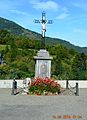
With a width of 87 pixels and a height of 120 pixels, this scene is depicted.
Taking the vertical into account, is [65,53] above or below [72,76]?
above

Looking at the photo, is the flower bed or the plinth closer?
the flower bed

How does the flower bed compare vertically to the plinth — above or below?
below

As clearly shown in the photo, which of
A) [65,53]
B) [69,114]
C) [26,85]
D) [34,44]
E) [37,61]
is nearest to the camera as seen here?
[69,114]

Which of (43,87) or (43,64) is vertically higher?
(43,64)

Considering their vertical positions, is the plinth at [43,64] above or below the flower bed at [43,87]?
above

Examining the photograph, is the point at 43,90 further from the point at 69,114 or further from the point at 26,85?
the point at 69,114

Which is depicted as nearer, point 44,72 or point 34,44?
point 44,72

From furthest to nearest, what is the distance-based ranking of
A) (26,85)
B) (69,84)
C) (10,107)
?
(69,84)
(26,85)
(10,107)

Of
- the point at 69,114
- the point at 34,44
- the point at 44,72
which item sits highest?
the point at 34,44

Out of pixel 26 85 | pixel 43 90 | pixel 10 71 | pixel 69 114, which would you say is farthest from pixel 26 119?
pixel 10 71

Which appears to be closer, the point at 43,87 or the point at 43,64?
the point at 43,87

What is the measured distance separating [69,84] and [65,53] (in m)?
34.7

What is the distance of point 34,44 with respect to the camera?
6962cm

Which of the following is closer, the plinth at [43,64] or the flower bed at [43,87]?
the flower bed at [43,87]
